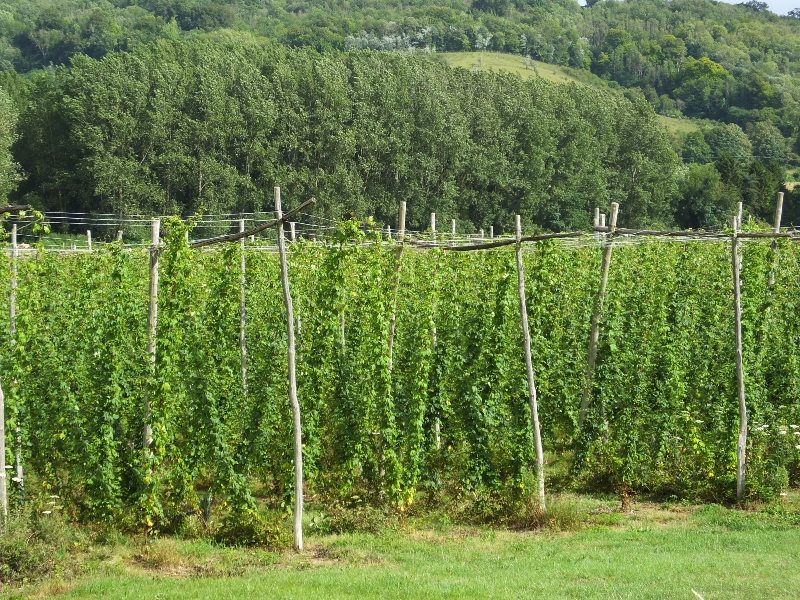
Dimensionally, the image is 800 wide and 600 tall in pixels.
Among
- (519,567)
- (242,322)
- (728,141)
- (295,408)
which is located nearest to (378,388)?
(295,408)

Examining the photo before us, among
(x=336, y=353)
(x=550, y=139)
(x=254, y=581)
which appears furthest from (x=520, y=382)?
(x=550, y=139)

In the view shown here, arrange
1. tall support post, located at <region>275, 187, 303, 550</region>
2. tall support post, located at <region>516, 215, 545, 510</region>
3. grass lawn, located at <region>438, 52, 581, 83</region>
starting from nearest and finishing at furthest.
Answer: tall support post, located at <region>275, 187, 303, 550</region>
tall support post, located at <region>516, 215, 545, 510</region>
grass lawn, located at <region>438, 52, 581, 83</region>

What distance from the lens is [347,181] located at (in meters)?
46.4

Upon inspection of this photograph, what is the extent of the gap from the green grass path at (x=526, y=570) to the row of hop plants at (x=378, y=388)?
108 centimetres

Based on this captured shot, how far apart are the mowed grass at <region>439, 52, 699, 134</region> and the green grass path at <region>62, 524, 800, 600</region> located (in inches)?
3995

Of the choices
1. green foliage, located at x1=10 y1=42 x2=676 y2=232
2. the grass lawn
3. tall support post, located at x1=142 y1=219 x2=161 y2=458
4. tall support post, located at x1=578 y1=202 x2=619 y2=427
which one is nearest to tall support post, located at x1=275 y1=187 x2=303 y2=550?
tall support post, located at x1=142 y1=219 x2=161 y2=458

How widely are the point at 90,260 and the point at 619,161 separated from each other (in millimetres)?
50300

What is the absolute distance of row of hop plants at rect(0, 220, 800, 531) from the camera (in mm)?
9625

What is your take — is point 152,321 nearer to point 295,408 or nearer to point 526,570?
point 295,408

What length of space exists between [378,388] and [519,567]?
9.53ft

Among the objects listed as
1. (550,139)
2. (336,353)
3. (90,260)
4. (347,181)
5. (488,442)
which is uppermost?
(550,139)

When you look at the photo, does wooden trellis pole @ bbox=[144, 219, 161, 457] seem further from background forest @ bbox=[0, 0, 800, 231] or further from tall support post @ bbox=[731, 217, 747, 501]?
background forest @ bbox=[0, 0, 800, 231]

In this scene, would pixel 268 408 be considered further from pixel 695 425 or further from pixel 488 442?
pixel 695 425

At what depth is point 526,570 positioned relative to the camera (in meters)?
8.54
